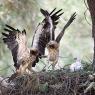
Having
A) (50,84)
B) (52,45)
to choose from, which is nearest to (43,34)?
(52,45)

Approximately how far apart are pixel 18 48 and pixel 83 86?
3.47ft

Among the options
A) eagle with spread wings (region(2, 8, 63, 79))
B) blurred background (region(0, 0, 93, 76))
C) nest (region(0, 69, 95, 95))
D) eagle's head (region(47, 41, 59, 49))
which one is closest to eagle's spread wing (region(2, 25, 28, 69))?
eagle with spread wings (region(2, 8, 63, 79))

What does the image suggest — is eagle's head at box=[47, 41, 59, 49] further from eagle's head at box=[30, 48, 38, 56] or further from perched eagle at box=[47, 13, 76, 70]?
eagle's head at box=[30, 48, 38, 56]

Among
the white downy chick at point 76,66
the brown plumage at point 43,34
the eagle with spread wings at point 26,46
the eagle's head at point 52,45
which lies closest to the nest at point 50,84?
the white downy chick at point 76,66

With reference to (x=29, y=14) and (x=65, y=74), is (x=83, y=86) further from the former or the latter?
(x=29, y=14)

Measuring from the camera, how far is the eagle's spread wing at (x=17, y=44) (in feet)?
16.7

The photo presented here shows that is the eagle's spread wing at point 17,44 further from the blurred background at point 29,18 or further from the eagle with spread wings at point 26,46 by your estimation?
the blurred background at point 29,18

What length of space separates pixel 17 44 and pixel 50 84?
845 mm

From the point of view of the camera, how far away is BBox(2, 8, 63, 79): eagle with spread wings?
16.6 ft

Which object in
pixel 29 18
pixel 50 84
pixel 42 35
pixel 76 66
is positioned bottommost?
pixel 50 84

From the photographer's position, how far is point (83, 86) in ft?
14.0

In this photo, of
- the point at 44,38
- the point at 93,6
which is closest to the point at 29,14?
the point at 44,38

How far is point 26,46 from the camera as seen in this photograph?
16.7 ft

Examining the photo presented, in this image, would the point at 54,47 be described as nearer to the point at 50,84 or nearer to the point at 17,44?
the point at 17,44
